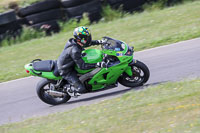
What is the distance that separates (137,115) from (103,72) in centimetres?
182

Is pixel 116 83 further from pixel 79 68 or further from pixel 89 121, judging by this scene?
pixel 89 121

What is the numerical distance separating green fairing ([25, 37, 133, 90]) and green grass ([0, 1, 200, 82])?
3323mm

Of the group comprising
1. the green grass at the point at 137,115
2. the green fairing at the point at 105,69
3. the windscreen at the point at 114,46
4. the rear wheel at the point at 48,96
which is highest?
the windscreen at the point at 114,46

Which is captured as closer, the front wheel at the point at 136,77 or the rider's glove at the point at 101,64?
the rider's glove at the point at 101,64

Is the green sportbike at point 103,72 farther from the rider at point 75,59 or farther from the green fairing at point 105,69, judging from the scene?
the rider at point 75,59

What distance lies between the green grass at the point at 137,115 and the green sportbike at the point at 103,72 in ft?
1.70

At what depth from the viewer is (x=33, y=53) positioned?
1315 centimetres

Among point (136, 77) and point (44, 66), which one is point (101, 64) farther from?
point (44, 66)

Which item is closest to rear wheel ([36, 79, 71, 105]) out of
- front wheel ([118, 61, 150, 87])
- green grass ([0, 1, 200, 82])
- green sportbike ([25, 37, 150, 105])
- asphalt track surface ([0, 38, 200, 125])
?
green sportbike ([25, 37, 150, 105])

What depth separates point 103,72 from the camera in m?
7.71

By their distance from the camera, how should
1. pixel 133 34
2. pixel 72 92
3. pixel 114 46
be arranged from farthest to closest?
pixel 133 34 → pixel 72 92 → pixel 114 46

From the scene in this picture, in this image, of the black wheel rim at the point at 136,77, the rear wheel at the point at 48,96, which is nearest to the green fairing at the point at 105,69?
the black wheel rim at the point at 136,77

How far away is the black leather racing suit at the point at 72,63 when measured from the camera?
7.47m

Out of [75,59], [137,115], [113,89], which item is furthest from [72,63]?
[137,115]
